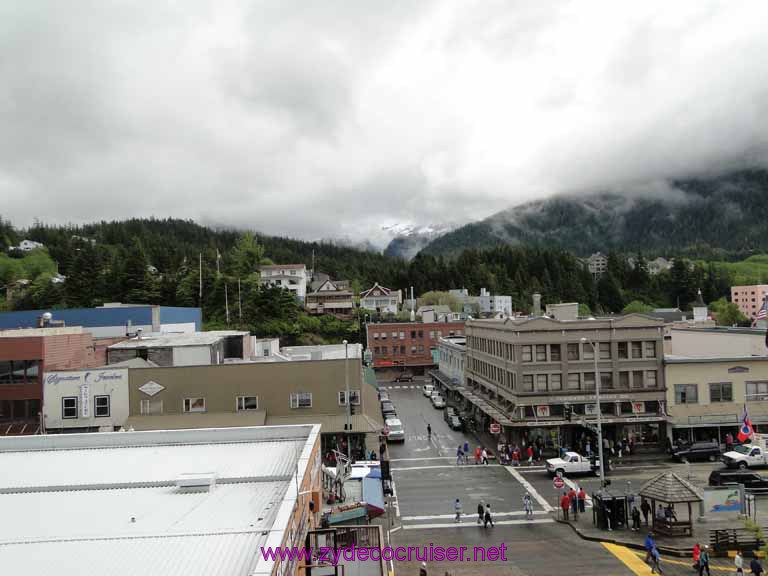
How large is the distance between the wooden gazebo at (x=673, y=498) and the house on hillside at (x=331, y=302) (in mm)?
93161

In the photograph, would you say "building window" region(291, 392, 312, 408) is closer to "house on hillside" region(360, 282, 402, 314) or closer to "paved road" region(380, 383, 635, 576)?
"paved road" region(380, 383, 635, 576)

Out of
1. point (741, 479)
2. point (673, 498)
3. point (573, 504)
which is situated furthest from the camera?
point (741, 479)

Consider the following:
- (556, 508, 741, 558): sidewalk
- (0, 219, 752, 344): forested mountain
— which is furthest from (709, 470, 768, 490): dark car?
(0, 219, 752, 344): forested mountain

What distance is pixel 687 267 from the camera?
160 meters

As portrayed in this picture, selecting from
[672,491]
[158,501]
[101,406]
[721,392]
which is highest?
[158,501]

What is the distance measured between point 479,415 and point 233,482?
37830 mm

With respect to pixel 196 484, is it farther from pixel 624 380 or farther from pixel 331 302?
pixel 331 302

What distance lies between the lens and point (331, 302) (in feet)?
392

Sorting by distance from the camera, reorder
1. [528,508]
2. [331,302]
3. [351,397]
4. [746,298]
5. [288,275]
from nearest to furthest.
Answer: [528,508] → [351,397] → [331,302] → [288,275] → [746,298]

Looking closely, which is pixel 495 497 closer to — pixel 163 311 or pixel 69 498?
pixel 69 498

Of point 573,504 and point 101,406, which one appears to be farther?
point 101,406

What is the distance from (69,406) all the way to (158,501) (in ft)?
81.5

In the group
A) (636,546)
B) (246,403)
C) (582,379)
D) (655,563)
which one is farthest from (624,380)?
(246,403)

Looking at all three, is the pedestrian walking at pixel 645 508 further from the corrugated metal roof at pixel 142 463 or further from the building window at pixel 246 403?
the building window at pixel 246 403
